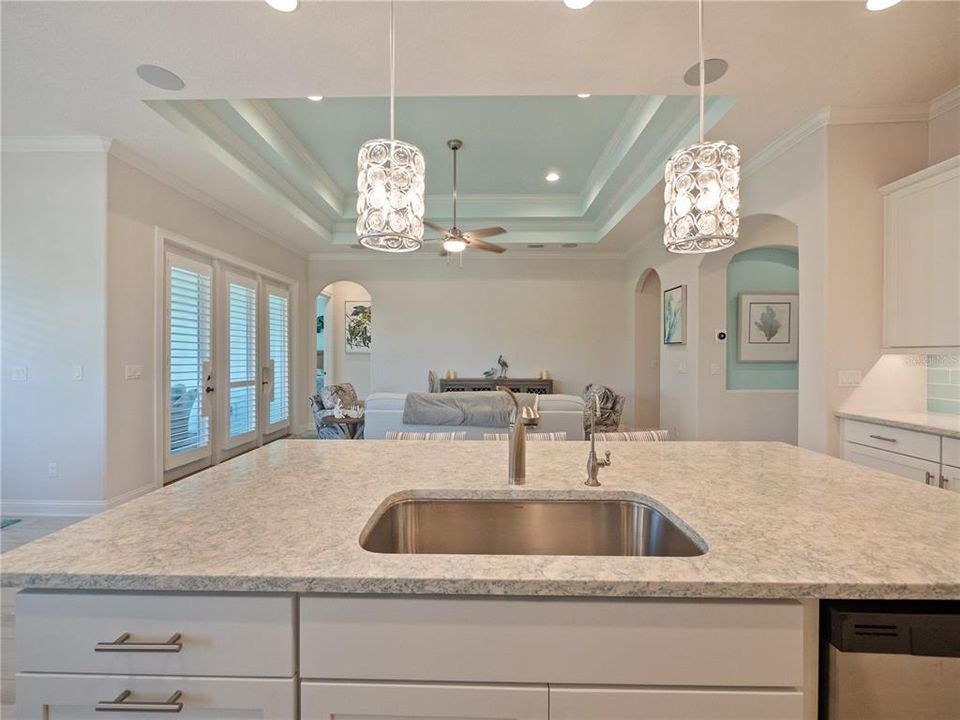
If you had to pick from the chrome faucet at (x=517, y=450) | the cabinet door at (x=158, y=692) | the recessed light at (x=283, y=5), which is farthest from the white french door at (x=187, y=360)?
the chrome faucet at (x=517, y=450)

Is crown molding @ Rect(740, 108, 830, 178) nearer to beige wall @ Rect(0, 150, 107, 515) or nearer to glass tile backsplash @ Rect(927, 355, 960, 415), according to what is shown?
glass tile backsplash @ Rect(927, 355, 960, 415)

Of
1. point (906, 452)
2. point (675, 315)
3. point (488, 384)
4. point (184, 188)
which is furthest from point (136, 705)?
point (488, 384)

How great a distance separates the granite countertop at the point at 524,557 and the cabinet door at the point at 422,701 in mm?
195

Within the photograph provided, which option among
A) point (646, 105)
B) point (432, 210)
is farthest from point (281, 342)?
point (646, 105)

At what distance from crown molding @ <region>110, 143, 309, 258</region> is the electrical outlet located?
A: 5358mm

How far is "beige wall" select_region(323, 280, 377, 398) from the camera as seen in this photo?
8508mm

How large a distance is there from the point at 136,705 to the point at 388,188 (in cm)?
136

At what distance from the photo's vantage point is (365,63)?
238 centimetres

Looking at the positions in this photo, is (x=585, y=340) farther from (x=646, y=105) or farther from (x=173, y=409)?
(x=173, y=409)

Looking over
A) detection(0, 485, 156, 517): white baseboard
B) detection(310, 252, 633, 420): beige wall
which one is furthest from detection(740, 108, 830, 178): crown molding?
detection(0, 485, 156, 517): white baseboard

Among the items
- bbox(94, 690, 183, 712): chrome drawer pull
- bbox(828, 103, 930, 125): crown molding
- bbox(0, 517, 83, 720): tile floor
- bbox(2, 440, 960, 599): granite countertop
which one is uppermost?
bbox(828, 103, 930, 125): crown molding

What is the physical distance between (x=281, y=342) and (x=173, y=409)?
2.28 metres

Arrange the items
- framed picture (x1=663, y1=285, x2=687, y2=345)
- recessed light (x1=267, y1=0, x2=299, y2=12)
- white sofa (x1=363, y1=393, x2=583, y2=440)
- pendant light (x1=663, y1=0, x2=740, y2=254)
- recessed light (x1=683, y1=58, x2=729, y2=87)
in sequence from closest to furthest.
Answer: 1. pendant light (x1=663, y1=0, x2=740, y2=254)
2. recessed light (x1=267, y1=0, x2=299, y2=12)
3. recessed light (x1=683, y1=58, x2=729, y2=87)
4. white sofa (x1=363, y1=393, x2=583, y2=440)
5. framed picture (x1=663, y1=285, x2=687, y2=345)

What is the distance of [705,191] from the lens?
141 cm
